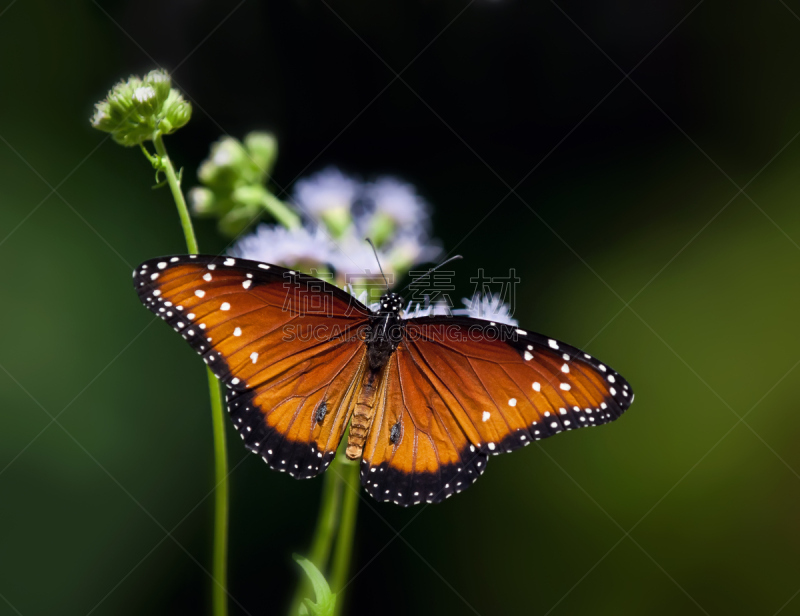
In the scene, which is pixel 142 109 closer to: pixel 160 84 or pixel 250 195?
pixel 160 84

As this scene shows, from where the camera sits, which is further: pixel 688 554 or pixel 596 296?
pixel 596 296

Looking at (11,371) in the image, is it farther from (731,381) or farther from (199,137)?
(731,381)

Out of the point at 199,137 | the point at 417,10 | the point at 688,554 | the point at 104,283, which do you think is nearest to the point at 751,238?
the point at 688,554

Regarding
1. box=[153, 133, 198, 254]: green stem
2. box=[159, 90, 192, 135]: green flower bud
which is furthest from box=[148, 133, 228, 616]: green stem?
box=[159, 90, 192, 135]: green flower bud

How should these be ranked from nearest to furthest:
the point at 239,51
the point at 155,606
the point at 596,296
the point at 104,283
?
the point at 155,606 < the point at 104,283 < the point at 596,296 < the point at 239,51

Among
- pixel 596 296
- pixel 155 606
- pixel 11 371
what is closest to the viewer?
pixel 155 606

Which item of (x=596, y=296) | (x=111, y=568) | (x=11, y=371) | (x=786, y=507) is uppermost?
(x=596, y=296)

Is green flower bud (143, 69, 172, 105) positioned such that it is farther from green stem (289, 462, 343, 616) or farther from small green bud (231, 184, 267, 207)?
green stem (289, 462, 343, 616)

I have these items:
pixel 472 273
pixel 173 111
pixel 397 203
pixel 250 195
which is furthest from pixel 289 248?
pixel 472 273
